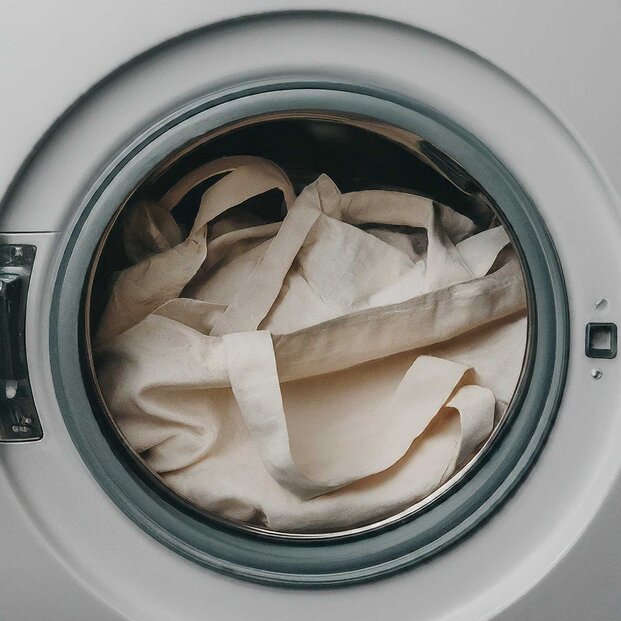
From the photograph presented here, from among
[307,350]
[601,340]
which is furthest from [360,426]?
[601,340]

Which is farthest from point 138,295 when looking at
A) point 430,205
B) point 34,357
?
point 430,205

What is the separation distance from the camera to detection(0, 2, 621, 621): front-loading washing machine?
1.93ft

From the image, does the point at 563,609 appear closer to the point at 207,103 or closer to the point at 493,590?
the point at 493,590

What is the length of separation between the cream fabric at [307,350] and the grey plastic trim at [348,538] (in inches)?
1.1

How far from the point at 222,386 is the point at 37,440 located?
0.16 metres

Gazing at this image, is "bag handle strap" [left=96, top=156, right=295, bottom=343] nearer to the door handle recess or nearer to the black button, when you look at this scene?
the door handle recess

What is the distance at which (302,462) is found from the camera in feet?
2.33

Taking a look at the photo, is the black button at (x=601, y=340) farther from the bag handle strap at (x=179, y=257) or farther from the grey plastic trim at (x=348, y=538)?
the bag handle strap at (x=179, y=257)

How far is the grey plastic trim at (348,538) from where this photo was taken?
60 cm

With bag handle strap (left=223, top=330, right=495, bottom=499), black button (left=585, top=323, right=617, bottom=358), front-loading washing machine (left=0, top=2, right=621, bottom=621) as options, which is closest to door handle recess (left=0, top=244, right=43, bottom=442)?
front-loading washing machine (left=0, top=2, right=621, bottom=621)

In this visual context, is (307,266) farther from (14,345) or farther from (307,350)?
(14,345)

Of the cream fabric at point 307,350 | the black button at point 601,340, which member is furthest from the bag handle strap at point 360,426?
the black button at point 601,340

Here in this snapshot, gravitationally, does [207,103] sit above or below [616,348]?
above

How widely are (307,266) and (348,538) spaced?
254 millimetres
